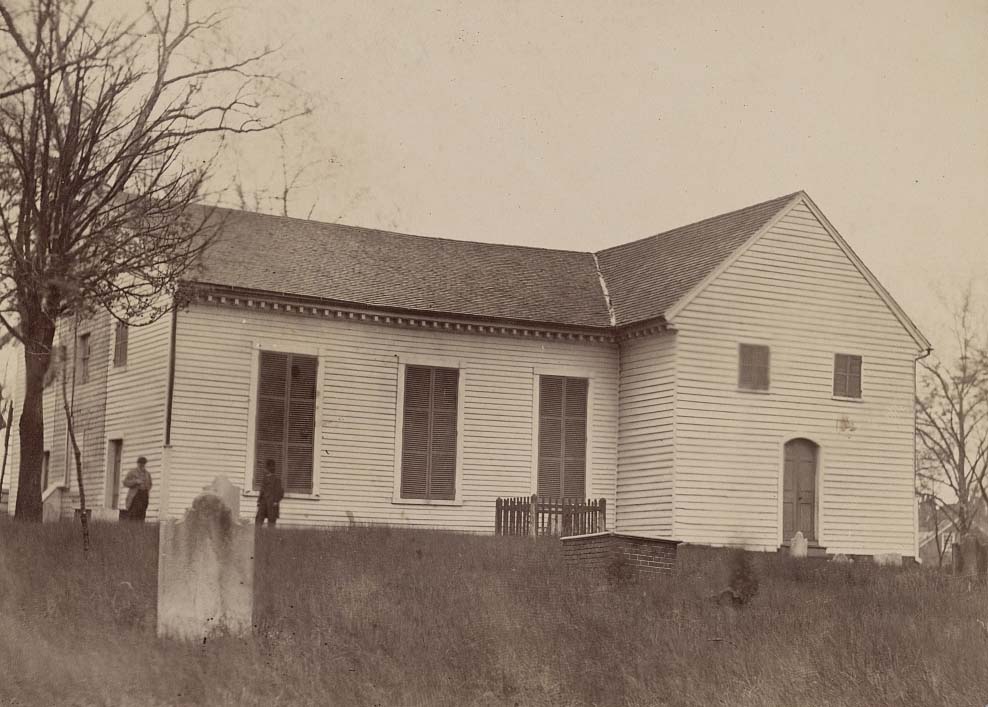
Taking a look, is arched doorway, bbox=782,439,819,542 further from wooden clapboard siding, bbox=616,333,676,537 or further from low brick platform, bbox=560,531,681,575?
low brick platform, bbox=560,531,681,575

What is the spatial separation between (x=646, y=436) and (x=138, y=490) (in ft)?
33.1

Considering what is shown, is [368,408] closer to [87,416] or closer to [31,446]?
[87,416]

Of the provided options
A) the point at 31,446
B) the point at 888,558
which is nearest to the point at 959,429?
the point at 888,558

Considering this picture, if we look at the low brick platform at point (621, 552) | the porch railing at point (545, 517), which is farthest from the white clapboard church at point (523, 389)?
the low brick platform at point (621, 552)

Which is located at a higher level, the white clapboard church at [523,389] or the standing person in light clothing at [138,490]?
the white clapboard church at [523,389]

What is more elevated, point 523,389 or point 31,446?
point 523,389

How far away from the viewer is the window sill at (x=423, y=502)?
2597 cm

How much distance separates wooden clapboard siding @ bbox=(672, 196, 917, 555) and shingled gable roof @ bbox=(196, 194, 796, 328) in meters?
0.88

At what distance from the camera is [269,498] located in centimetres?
2405

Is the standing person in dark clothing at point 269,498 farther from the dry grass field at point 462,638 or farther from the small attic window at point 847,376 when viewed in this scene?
the small attic window at point 847,376

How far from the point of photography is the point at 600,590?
701 inches

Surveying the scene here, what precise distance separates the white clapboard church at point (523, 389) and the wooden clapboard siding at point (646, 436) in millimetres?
49

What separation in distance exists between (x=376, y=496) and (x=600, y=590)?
8.85 metres

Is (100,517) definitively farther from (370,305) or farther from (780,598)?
(780,598)
